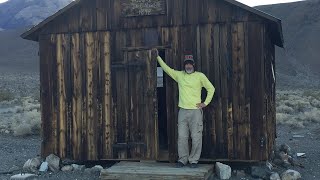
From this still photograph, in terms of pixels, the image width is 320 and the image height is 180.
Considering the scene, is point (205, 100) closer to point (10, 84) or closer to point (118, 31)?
point (118, 31)

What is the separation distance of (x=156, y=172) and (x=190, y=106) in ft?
4.66

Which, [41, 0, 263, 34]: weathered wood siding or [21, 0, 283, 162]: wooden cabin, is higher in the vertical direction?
[41, 0, 263, 34]: weathered wood siding

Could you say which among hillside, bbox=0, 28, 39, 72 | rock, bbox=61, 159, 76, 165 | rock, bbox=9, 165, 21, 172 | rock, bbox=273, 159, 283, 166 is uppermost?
hillside, bbox=0, 28, 39, 72

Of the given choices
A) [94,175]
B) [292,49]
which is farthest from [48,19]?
[292,49]

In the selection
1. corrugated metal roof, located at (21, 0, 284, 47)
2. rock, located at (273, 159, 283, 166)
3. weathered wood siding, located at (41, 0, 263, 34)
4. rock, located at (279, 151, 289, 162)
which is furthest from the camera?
rock, located at (279, 151, 289, 162)

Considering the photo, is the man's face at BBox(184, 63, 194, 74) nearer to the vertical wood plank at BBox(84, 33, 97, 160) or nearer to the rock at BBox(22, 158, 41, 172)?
the vertical wood plank at BBox(84, 33, 97, 160)

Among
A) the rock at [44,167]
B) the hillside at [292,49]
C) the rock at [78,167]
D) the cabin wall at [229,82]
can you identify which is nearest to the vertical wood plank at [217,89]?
the cabin wall at [229,82]

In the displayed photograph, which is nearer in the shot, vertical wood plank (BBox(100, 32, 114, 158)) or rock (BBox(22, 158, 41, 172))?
vertical wood plank (BBox(100, 32, 114, 158))

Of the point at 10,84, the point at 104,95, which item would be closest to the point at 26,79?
the point at 10,84

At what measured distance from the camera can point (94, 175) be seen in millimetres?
9758

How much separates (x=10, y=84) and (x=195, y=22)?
163ft

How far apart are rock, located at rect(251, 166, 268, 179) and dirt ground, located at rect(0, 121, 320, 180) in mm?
169

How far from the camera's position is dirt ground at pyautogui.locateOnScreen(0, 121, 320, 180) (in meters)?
9.91

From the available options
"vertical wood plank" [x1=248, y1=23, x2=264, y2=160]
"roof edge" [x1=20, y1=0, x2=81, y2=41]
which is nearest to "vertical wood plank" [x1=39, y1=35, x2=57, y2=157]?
"roof edge" [x1=20, y1=0, x2=81, y2=41]
